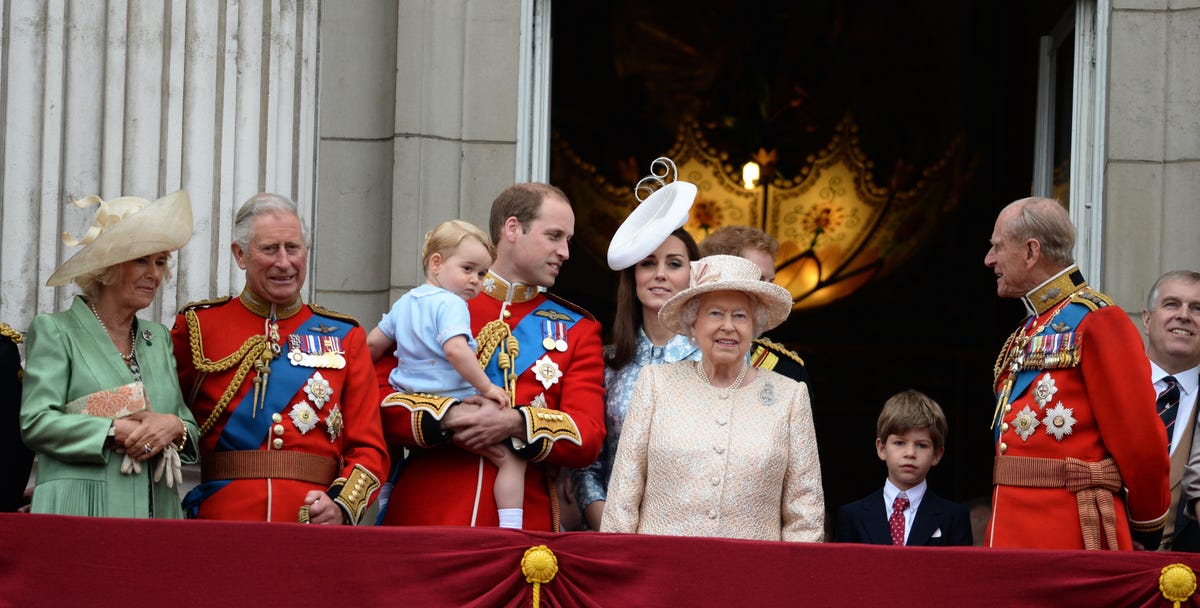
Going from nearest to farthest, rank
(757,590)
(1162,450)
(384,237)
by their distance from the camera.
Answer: (757,590) < (1162,450) < (384,237)

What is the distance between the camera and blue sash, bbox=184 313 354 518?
5461mm

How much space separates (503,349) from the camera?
5805 millimetres

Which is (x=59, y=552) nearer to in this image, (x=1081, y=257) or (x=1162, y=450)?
(x=1162, y=450)

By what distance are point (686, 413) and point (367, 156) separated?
2903mm

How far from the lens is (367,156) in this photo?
7719 millimetres

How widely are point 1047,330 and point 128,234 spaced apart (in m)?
2.88

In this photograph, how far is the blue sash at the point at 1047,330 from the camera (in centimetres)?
536

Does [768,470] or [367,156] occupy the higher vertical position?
[367,156]

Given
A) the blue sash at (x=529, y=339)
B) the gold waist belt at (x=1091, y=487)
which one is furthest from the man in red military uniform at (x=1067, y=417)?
the blue sash at (x=529, y=339)

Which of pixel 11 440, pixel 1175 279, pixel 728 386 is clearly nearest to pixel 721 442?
pixel 728 386

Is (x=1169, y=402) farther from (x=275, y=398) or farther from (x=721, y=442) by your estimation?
(x=275, y=398)

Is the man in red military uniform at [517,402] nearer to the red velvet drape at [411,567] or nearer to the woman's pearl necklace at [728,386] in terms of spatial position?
the woman's pearl necklace at [728,386]

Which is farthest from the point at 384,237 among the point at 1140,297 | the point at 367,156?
the point at 1140,297

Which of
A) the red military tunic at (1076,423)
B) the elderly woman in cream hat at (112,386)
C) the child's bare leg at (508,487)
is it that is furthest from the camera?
the child's bare leg at (508,487)
